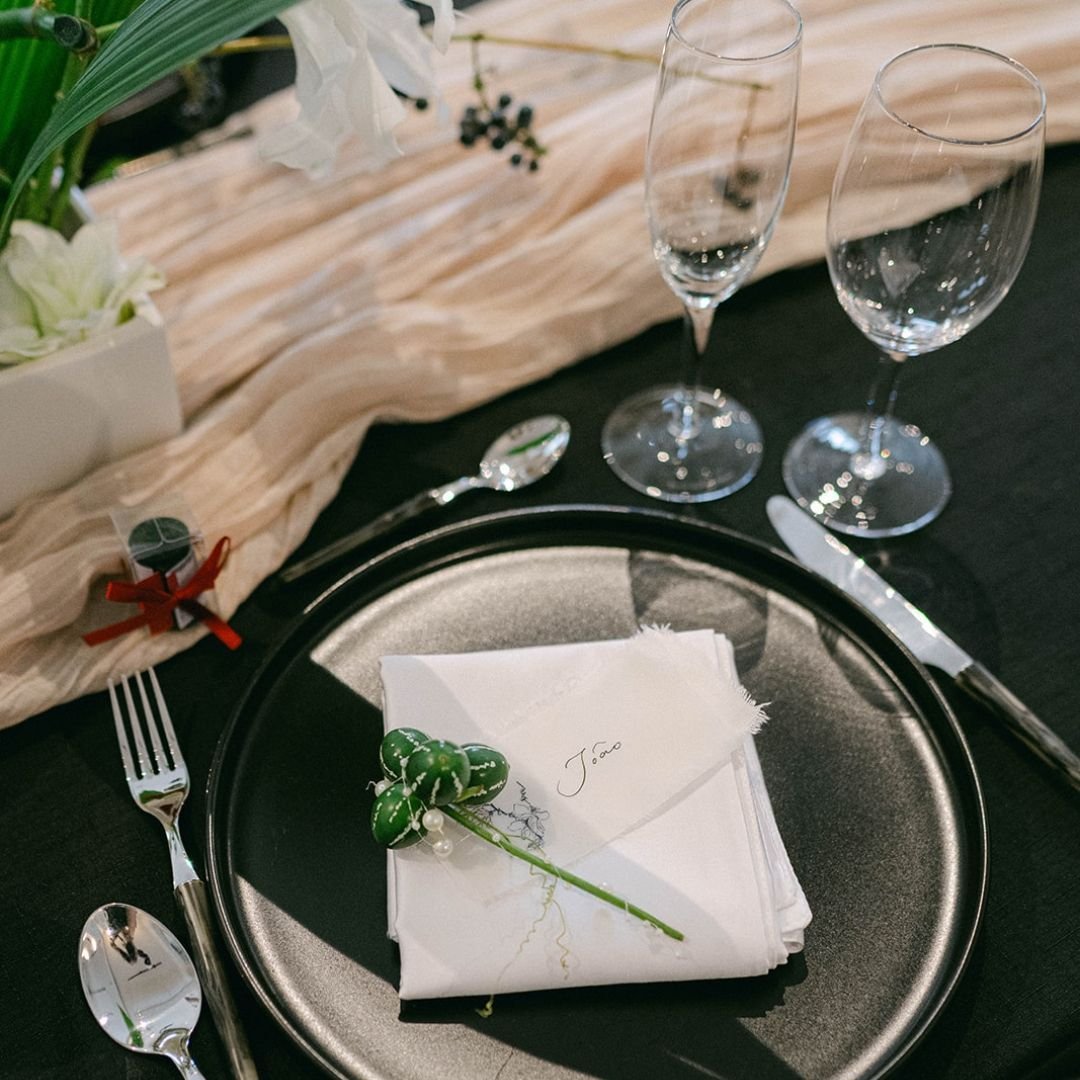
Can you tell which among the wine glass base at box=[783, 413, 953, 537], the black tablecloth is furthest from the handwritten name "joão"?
the wine glass base at box=[783, 413, 953, 537]

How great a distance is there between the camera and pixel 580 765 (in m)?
0.69

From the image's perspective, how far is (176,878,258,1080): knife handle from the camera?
23.9 inches

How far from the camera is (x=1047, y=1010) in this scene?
2.14 ft

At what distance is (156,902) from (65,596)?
0.76 ft

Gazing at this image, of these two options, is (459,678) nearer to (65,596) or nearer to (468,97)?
(65,596)

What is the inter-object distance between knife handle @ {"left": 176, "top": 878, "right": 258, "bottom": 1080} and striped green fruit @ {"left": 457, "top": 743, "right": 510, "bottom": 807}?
15 cm

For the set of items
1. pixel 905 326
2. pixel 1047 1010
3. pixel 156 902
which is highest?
pixel 905 326

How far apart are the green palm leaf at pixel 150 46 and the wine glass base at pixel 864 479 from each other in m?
0.53

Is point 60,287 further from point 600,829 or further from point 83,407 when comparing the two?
point 600,829

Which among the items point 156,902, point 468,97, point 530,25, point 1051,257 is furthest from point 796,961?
point 530,25

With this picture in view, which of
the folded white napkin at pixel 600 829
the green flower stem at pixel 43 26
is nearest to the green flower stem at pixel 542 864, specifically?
the folded white napkin at pixel 600 829

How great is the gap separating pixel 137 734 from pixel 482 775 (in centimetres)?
24

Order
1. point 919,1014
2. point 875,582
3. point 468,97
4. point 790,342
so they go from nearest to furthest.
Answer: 1. point 919,1014
2. point 875,582
3. point 790,342
4. point 468,97

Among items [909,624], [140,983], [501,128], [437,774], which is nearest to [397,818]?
[437,774]
